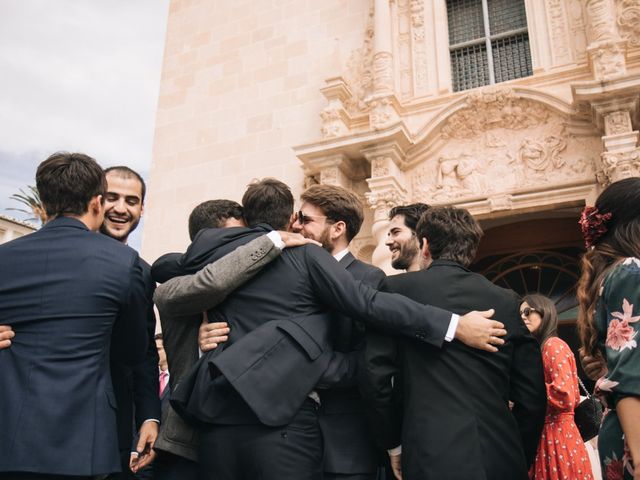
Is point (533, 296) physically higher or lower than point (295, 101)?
lower

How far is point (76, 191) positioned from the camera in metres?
2.44

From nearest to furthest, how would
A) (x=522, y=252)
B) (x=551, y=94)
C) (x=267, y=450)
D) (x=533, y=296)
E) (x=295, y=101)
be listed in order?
1. (x=267, y=450)
2. (x=533, y=296)
3. (x=551, y=94)
4. (x=522, y=252)
5. (x=295, y=101)

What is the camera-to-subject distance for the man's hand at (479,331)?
7.75 feet

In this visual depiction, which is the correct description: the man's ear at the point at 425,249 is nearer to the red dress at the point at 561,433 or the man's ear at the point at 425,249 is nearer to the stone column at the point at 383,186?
the red dress at the point at 561,433

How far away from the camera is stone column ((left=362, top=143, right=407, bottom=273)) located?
7305 mm

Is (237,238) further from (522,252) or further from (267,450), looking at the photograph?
(522,252)

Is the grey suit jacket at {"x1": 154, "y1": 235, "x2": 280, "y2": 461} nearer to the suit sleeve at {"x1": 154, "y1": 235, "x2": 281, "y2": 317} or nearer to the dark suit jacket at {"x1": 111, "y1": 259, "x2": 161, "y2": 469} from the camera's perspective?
the suit sleeve at {"x1": 154, "y1": 235, "x2": 281, "y2": 317}

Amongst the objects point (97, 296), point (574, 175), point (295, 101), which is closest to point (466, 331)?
point (97, 296)

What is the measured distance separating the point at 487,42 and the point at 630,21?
6.47 feet

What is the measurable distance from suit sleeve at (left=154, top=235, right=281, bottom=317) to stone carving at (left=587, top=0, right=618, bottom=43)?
250 inches

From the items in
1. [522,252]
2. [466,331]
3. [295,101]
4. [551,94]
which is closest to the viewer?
[466,331]

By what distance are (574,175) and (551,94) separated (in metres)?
1.08

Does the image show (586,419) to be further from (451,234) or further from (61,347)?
(61,347)

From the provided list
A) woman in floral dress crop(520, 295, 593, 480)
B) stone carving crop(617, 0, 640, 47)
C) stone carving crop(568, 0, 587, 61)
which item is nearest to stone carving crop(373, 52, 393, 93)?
stone carving crop(568, 0, 587, 61)
